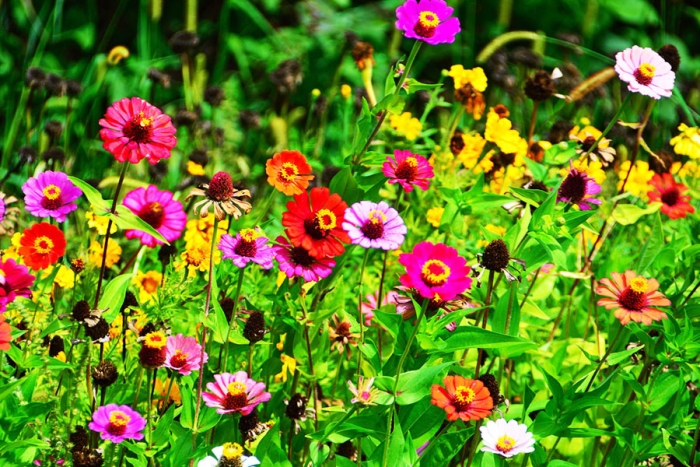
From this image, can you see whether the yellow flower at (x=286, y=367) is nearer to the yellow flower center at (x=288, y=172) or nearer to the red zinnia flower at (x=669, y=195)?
the yellow flower center at (x=288, y=172)

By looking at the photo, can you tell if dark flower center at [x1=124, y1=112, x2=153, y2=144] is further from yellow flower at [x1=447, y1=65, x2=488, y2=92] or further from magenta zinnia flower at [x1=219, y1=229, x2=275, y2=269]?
yellow flower at [x1=447, y1=65, x2=488, y2=92]

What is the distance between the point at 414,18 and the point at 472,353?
627 millimetres

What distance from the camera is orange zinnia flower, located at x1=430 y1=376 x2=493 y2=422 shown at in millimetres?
1071

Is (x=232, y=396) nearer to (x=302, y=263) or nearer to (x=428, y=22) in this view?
(x=302, y=263)

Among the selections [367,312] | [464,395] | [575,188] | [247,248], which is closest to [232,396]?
[247,248]

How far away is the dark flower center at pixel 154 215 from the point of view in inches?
49.6

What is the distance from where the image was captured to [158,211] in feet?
4.14

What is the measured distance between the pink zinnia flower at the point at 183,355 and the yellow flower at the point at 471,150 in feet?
2.94

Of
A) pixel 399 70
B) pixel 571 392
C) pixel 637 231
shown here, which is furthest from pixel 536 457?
pixel 637 231

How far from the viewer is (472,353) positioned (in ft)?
5.09

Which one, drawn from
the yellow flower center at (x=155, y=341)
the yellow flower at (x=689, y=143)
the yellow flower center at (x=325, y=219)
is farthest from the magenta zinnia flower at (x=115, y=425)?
the yellow flower at (x=689, y=143)

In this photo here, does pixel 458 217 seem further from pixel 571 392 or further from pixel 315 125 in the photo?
pixel 315 125

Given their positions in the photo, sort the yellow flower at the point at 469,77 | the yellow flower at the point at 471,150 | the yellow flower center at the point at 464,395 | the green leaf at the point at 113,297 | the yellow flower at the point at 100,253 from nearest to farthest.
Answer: the yellow flower center at the point at 464,395
the green leaf at the point at 113,297
the yellow flower at the point at 100,253
the yellow flower at the point at 469,77
the yellow flower at the point at 471,150

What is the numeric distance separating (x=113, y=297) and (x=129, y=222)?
0.14m
